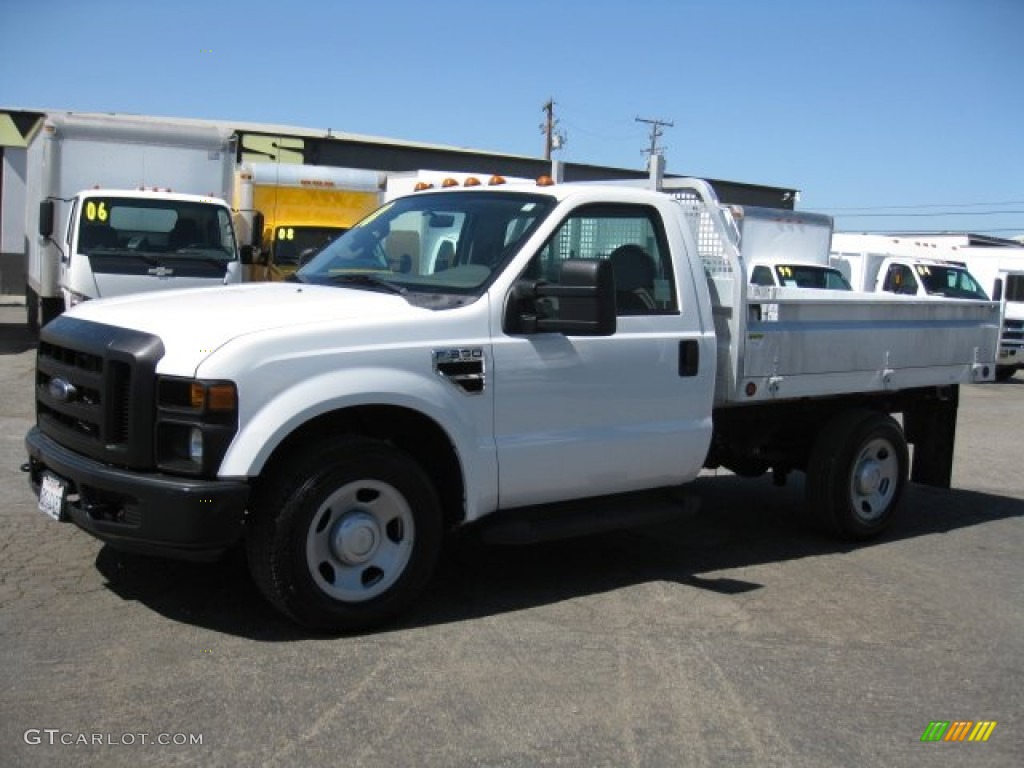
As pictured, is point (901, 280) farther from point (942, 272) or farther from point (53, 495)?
point (53, 495)

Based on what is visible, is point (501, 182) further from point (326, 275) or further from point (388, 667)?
point (388, 667)

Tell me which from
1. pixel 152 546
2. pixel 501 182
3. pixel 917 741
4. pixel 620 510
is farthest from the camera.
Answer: pixel 501 182

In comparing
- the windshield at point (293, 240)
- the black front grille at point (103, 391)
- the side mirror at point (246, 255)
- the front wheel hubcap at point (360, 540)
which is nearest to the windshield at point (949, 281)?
the windshield at point (293, 240)

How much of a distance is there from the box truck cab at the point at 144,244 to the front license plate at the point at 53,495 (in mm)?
7177

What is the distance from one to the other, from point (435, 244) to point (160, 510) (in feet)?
6.78

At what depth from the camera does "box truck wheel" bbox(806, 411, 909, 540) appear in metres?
6.90

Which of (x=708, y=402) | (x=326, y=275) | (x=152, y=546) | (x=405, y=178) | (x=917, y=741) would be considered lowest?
(x=917, y=741)

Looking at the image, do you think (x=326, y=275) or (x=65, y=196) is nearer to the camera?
(x=326, y=275)

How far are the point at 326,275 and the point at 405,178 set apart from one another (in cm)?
1098

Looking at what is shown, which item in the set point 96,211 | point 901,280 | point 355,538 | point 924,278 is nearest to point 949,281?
point 924,278

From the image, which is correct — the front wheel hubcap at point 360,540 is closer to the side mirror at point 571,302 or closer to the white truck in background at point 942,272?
the side mirror at point 571,302

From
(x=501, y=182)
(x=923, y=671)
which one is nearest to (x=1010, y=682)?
(x=923, y=671)

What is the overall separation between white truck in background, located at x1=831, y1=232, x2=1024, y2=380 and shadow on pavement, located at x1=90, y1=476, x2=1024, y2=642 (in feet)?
38.5

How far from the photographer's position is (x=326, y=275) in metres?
5.73
